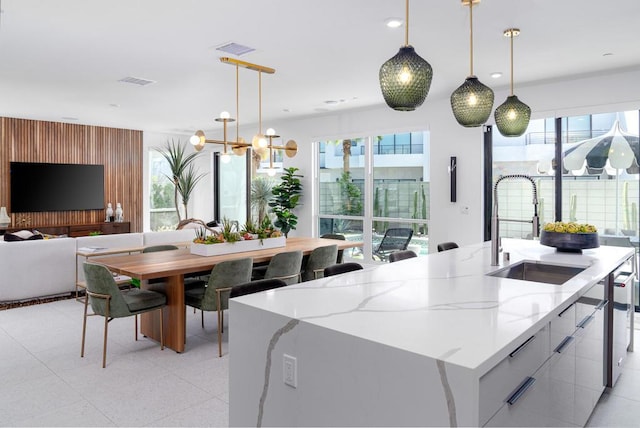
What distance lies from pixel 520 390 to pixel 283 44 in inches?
138

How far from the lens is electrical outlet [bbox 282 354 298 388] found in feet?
5.79

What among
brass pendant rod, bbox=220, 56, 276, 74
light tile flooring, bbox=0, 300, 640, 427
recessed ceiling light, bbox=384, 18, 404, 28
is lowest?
light tile flooring, bbox=0, 300, 640, 427

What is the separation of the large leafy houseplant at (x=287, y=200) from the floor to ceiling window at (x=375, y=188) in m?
0.46

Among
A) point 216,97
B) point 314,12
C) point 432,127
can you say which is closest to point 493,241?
point 314,12

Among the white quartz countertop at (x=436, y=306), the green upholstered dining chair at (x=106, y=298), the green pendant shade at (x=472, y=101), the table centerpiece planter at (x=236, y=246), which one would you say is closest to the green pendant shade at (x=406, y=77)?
the green pendant shade at (x=472, y=101)

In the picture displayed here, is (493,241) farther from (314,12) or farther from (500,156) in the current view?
(500,156)

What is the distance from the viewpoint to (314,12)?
3.48 metres

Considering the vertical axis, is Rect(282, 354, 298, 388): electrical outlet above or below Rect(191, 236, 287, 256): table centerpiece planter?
below

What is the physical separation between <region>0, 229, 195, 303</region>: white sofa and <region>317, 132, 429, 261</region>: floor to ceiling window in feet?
11.5

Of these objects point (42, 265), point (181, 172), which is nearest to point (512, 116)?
point (42, 265)

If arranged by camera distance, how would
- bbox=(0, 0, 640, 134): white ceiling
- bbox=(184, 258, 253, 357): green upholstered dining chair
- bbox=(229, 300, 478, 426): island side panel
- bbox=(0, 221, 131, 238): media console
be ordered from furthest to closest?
bbox=(0, 221, 131, 238): media console < bbox=(184, 258, 253, 357): green upholstered dining chair < bbox=(0, 0, 640, 134): white ceiling < bbox=(229, 300, 478, 426): island side panel

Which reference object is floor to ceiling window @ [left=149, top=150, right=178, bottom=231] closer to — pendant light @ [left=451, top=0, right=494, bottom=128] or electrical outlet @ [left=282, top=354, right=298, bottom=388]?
pendant light @ [left=451, top=0, right=494, bottom=128]

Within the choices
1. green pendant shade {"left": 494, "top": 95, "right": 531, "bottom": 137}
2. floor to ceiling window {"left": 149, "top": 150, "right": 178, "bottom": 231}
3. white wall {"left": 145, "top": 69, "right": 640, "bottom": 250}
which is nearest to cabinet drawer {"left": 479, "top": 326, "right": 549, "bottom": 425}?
green pendant shade {"left": 494, "top": 95, "right": 531, "bottom": 137}

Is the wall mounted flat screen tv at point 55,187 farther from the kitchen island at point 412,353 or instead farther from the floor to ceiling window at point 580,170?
the kitchen island at point 412,353
